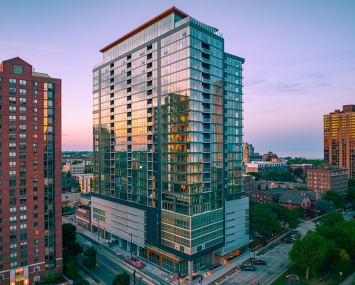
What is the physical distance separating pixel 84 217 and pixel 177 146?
65988 mm

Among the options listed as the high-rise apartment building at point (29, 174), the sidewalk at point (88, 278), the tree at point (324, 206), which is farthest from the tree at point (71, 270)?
the tree at point (324, 206)

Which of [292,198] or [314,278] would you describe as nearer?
[314,278]

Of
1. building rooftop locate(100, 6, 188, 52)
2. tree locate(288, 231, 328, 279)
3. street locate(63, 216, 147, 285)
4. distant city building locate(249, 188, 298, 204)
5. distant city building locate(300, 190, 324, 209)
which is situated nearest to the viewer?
tree locate(288, 231, 328, 279)

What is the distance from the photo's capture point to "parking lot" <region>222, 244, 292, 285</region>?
2297 inches

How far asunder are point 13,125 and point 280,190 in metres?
137

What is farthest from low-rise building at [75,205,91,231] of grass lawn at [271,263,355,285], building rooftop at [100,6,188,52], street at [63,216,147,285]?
grass lawn at [271,263,355,285]

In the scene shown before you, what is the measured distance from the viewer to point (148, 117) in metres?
71.4

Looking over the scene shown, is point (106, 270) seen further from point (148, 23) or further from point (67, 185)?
point (67, 185)

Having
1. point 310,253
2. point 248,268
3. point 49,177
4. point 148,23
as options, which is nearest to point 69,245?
point 49,177

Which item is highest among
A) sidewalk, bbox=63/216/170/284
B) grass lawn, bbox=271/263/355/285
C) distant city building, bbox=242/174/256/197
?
distant city building, bbox=242/174/256/197

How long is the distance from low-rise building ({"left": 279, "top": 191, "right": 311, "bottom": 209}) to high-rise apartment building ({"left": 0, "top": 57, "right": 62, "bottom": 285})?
359 feet

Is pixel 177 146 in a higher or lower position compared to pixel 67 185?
higher

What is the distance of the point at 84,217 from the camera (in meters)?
103

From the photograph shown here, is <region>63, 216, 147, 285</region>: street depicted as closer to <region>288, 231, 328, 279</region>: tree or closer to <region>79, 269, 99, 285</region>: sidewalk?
<region>79, 269, 99, 285</region>: sidewalk
